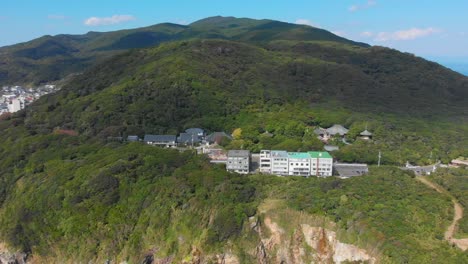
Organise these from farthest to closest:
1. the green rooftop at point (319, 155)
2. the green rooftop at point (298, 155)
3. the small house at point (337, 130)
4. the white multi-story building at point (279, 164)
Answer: the small house at point (337, 130) < the white multi-story building at point (279, 164) < the green rooftop at point (298, 155) < the green rooftop at point (319, 155)

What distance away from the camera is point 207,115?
5900 cm

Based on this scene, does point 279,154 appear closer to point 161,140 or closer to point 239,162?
point 239,162

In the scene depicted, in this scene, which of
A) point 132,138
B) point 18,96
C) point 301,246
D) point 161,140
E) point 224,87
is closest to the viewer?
point 301,246

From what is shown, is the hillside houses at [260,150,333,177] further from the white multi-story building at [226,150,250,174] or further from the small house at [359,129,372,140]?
the small house at [359,129,372,140]

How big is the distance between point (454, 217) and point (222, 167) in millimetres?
21454

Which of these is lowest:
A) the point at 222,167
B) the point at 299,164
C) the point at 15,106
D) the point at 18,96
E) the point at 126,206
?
the point at 126,206

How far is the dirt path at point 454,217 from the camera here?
29.5 meters

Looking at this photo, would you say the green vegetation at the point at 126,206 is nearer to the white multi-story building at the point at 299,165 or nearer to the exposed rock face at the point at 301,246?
the exposed rock face at the point at 301,246

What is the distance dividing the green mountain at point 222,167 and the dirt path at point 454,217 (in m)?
0.62

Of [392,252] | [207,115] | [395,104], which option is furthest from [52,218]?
[395,104]

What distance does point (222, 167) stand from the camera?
42.8m

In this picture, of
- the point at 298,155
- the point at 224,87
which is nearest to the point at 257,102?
the point at 224,87

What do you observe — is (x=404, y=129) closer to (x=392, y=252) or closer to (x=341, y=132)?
(x=341, y=132)

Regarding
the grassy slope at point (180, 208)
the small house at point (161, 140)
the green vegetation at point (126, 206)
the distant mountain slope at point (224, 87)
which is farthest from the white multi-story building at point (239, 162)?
the distant mountain slope at point (224, 87)
